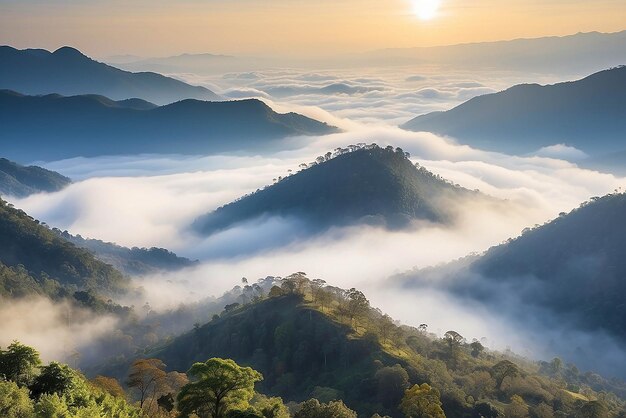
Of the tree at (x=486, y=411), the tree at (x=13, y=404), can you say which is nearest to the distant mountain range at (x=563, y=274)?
the tree at (x=486, y=411)

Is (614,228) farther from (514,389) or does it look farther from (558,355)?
(514,389)

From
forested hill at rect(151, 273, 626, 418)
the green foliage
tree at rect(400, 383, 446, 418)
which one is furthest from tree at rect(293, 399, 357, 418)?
forested hill at rect(151, 273, 626, 418)

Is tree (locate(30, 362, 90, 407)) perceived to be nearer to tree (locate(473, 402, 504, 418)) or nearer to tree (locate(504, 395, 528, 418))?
tree (locate(473, 402, 504, 418))

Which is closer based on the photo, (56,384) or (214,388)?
(56,384)

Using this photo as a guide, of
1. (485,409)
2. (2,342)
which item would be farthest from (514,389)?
(2,342)

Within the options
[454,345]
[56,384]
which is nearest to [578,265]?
[454,345]

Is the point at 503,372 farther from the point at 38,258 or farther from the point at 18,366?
the point at 38,258

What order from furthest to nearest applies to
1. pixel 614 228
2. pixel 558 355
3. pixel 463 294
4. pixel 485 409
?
pixel 463 294 < pixel 614 228 < pixel 558 355 < pixel 485 409
